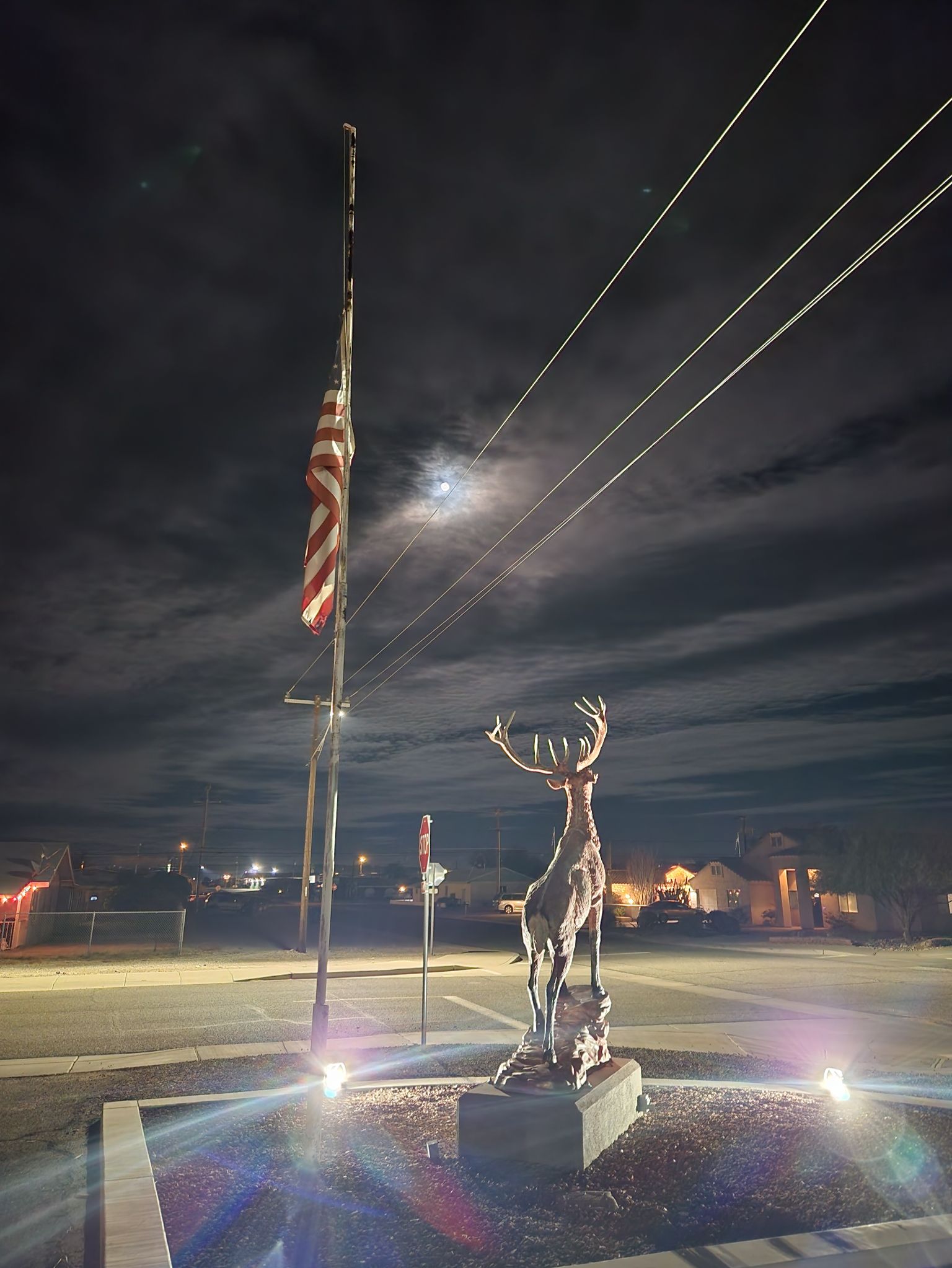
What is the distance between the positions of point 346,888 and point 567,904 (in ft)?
295

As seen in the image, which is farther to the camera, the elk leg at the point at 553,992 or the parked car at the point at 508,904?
the parked car at the point at 508,904

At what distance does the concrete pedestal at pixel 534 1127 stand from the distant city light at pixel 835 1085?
3.14 m

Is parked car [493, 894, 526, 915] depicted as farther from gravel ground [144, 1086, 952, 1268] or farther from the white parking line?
gravel ground [144, 1086, 952, 1268]

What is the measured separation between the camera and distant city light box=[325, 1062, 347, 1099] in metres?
8.97

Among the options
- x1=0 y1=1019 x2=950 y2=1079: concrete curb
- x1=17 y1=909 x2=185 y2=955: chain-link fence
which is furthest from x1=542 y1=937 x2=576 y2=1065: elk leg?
x1=17 y1=909 x2=185 y2=955: chain-link fence

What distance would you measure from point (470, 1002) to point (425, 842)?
649 cm

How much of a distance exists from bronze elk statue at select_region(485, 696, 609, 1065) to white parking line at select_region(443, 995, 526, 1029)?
6.30m

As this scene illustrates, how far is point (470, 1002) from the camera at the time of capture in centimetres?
1748

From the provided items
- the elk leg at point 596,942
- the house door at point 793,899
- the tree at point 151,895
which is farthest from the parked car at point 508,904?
the elk leg at point 596,942

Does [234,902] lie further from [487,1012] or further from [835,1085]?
[835,1085]

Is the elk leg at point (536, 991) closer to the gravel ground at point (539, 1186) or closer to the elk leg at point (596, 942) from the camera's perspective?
the elk leg at point (596, 942)

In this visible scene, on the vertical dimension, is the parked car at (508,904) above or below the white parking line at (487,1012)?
above

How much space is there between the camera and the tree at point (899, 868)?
124 ft

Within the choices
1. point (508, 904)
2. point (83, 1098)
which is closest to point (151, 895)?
point (508, 904)
